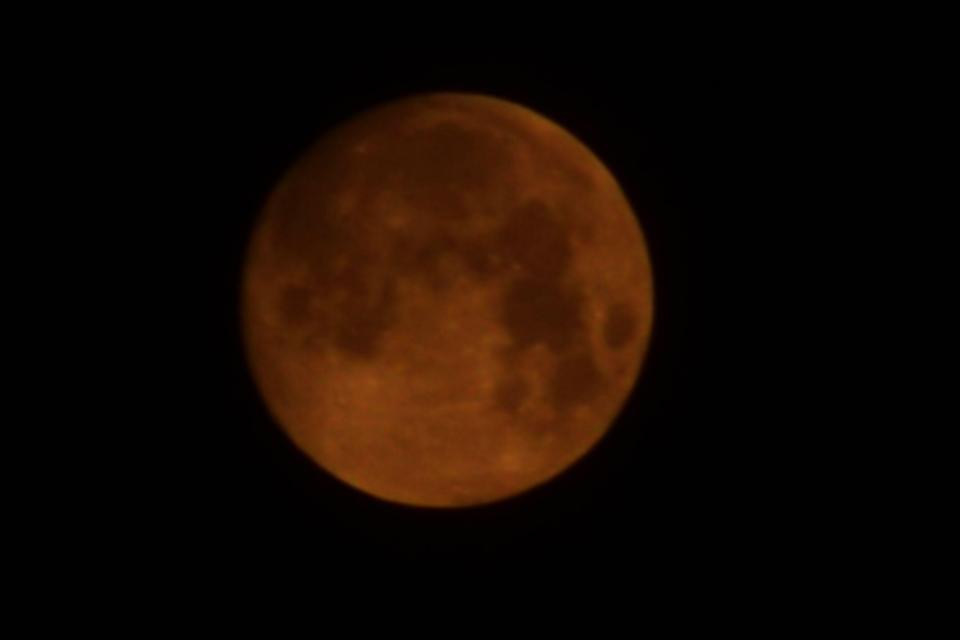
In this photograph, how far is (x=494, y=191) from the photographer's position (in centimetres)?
356

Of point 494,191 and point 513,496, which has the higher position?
point 494,191

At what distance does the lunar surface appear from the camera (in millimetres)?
3510

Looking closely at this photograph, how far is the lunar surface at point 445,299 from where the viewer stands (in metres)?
3.51

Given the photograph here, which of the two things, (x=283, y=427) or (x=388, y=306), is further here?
(x=283, y=427)

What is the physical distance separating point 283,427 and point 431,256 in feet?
2.61

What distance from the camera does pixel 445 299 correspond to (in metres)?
3.50

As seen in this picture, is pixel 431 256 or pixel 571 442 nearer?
pixel 431 256

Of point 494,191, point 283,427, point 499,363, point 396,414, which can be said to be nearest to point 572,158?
point 494,191

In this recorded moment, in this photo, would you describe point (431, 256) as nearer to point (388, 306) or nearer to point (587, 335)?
point (388, 306)

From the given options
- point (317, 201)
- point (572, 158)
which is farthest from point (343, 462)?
point (572, 158)

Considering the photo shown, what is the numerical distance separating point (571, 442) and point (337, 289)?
2.72 ft

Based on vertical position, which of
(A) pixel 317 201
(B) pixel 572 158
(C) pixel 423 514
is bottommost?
(C) pixel 423 514

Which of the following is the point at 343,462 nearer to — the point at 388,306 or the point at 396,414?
the point at 396,414

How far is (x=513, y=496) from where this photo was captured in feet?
12.8
